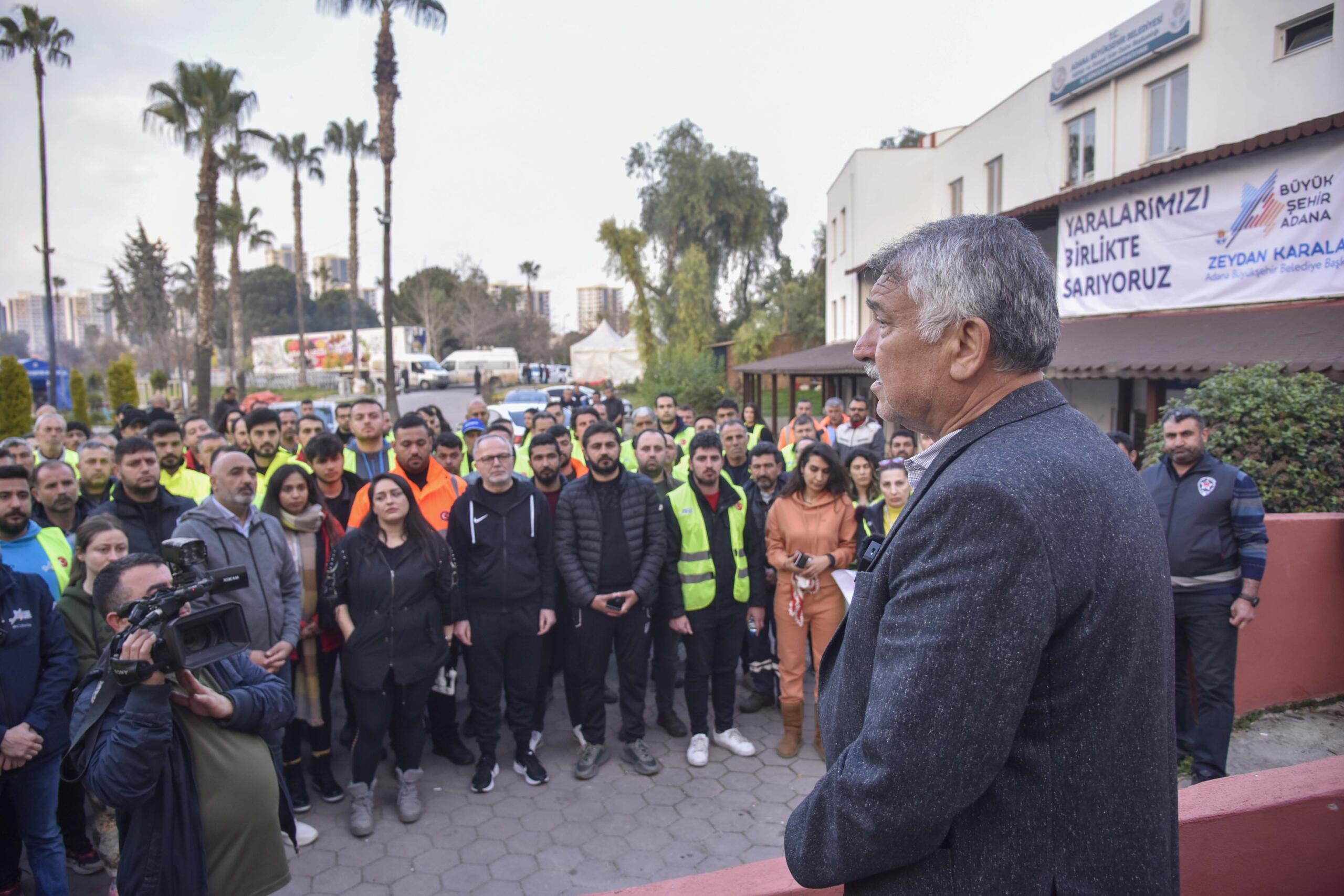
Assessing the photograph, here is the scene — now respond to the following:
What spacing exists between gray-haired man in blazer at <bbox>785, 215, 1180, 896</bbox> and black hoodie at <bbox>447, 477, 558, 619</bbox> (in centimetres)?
406

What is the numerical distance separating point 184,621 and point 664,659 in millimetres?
3753

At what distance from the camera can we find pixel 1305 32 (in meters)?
10.0

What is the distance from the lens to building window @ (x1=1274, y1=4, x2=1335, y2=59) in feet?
31.7

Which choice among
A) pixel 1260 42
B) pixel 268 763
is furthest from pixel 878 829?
pixel 1260 42

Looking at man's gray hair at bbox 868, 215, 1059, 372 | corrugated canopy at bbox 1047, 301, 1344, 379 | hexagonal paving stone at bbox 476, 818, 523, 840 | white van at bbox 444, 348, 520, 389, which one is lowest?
hexagonal paving stone at bbox 476, 818, 523, 840

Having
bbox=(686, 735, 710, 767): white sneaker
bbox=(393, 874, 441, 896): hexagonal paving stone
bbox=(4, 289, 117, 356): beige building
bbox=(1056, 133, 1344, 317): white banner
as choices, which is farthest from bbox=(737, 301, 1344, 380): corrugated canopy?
bbox=(4, 289, 117, 356): beige building

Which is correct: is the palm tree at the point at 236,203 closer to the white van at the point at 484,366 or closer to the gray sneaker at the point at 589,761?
the white van at the point at 484,366

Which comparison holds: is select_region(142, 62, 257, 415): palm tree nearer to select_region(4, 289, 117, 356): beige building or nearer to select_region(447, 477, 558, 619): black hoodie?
select_region(447, 477, 558, 619): black hoodie

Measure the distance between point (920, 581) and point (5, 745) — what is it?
403 centimetres

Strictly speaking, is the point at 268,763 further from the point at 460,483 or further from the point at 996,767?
the point at 460,483

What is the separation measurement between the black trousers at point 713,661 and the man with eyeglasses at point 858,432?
4767mm

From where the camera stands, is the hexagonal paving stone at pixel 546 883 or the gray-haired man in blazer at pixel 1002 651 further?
the hexagonal paving stone at pixel 546 883

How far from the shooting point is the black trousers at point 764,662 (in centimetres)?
631

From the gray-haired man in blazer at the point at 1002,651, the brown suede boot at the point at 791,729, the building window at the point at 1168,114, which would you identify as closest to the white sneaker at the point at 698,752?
the brown suede boot at the point at 791,729
